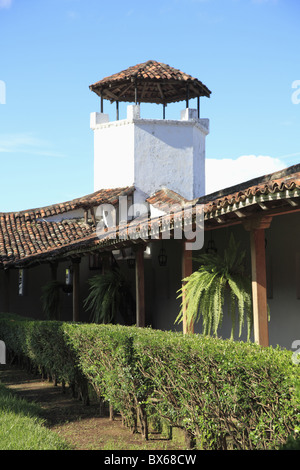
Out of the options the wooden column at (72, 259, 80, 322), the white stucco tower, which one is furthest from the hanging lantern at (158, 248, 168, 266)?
the white stucco tower

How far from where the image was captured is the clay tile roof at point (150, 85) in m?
22.2

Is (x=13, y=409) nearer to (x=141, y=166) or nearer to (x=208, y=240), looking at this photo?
(x=208, y=240)

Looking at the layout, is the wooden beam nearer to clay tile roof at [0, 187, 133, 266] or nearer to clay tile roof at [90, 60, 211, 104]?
clay tile roof at [0, 187, 133, 266]

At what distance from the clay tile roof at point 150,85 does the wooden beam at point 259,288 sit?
15.6 m

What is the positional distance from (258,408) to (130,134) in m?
19.2

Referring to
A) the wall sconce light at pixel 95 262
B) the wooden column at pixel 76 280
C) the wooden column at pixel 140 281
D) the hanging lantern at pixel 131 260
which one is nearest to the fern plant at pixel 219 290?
the wooden column at pixel 140 281

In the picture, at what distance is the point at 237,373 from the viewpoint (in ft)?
17.0

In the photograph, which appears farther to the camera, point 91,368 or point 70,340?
point 70,340

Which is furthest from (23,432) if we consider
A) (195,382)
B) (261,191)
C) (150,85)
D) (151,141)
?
(150,85)

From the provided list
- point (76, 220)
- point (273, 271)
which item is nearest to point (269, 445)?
point (273, 271)

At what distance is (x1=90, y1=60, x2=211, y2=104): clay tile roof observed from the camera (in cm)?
2224

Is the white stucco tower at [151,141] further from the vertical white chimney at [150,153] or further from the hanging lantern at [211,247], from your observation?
the hanging lantern at [211,247]

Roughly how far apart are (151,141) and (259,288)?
16410 mm

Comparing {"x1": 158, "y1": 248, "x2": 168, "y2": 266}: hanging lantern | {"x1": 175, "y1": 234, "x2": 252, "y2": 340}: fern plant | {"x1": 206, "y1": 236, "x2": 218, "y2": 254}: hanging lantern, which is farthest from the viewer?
{"x1": 158, "y1": 248, "x2": 168, "y2": 266}: hanging lantern
